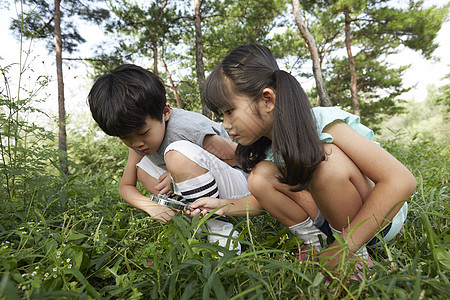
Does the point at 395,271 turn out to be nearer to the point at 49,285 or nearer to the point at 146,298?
the point at 146,298

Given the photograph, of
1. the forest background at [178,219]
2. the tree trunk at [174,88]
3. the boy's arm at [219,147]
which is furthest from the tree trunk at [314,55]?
the tree trunk at [174,88]

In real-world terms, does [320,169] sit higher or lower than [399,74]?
lower

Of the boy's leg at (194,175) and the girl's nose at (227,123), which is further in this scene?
the boy's leg at (194,175)

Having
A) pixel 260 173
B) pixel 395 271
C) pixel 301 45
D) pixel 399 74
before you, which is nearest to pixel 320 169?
pixel 260 173

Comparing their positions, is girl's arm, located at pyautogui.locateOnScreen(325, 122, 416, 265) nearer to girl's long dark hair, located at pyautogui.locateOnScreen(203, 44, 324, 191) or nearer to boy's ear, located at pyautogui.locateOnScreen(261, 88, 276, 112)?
girl's long dark hair, located at pyautogui.locateOnScreen(203, 44, 324, 191)

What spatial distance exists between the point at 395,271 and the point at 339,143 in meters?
0.46

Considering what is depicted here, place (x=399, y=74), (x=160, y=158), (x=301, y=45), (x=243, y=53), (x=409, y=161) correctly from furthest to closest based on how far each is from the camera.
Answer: (x=399, y=74), (x=301, y=45), (x=409, y=161), (x=160, y=158), (x=243, y=53)

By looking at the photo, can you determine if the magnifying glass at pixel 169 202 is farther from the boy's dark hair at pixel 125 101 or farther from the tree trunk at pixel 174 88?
the tree trunk at pixel 174 88

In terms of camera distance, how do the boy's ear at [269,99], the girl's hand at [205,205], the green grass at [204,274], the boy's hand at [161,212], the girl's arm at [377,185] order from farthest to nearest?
the boy's hand at [161,212], the girl's hand at [205,205], the boy's ear at [269,99], the girl's arm at [377,185], the green grass at [204,274]

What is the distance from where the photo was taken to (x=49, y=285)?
80 cm

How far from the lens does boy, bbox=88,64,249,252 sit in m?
1.35

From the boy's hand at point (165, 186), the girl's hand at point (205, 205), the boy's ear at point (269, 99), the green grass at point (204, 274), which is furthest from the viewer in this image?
the boy's hand at point (165, 186)

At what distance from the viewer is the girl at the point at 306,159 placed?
979 millimetres

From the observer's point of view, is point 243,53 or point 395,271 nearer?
point 395,271
